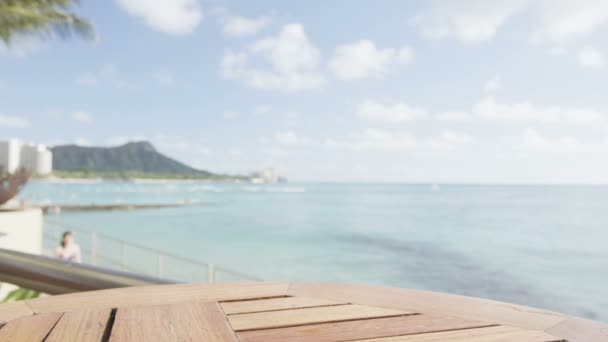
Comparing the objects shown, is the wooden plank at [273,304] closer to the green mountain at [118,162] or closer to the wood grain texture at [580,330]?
the wood grain texture at [580,330]

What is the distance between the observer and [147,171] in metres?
67.9

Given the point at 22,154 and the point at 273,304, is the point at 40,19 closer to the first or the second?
the point at 273,304

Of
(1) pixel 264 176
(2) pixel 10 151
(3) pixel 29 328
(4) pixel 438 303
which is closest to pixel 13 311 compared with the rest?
(3) pixel 29 328

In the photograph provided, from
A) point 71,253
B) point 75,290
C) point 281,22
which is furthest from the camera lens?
point 281,22

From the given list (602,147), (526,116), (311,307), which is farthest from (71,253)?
(602,147)

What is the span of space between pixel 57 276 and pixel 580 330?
862mm

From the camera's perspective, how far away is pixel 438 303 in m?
0.62

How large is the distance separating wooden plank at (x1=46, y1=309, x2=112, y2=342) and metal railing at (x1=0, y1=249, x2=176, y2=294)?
Result: 19 centimetres

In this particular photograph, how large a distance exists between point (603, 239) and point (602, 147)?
74.4 meters

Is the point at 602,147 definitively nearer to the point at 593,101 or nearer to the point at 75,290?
the point at 593,101

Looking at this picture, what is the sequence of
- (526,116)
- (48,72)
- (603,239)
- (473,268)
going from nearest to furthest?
(473,268) < (603,239) < (48,72) < (526,116)

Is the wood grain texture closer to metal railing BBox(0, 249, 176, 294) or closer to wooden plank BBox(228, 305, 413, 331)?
wooden plank BBox(228, 305, 413, 331)

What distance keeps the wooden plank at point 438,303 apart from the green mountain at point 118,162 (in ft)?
197

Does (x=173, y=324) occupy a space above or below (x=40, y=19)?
below
